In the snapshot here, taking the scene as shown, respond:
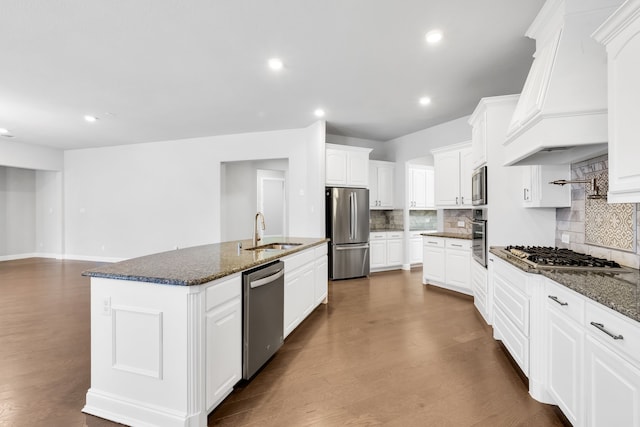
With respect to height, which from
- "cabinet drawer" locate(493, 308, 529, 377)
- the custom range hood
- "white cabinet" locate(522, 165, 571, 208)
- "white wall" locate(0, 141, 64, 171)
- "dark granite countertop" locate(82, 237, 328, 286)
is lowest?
"cabinet drawer" locate(493, 308, 529, 377)

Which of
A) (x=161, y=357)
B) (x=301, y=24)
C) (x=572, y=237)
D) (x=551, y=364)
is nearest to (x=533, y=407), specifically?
(x=551, y=364)

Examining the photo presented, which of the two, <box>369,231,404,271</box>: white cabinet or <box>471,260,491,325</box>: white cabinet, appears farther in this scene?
<box>369,231,404,271</box>: white cabinet

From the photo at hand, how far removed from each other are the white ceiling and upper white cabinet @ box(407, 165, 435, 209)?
1.39 m

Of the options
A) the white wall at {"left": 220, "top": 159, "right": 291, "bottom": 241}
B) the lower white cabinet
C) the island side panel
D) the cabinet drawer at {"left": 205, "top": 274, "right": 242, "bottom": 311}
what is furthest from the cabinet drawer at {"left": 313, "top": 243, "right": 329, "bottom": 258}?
the white wall at {"left": 220, "top": 159, "right": 291, "bottom": 241}

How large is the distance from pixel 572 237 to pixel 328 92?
3.14 m

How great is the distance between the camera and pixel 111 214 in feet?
23.3

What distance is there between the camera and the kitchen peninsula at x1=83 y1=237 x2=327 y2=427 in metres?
1.58

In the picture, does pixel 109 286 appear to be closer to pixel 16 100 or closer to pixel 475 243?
pixel 475 243

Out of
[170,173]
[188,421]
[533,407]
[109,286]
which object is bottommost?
[533,407]

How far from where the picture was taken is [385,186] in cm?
636

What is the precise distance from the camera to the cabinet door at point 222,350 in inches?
66.1

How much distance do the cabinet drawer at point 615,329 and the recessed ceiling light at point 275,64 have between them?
3.18 meters

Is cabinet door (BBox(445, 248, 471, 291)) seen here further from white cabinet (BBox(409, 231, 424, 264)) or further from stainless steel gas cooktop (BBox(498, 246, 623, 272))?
stainless steel gas cooktop (BBox(498, 246, 623, 272))

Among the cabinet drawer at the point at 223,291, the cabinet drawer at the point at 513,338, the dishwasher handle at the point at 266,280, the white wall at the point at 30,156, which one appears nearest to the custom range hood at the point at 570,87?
the cabinet drawer at the point at 513,338
